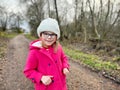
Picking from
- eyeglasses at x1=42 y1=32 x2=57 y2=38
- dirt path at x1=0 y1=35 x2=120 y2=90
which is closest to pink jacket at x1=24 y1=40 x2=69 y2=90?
eyeglasses at x1=42 y1=32 x2=57 y2=38

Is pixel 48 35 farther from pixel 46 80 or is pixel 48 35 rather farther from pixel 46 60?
pixel 46 80

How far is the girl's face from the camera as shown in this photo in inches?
108

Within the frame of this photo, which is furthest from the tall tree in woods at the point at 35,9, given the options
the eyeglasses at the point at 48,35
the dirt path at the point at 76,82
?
the eyeglasses at the point at 48,35

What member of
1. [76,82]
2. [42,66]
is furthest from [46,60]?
[76,82]

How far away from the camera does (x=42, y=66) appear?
2721 millimetres

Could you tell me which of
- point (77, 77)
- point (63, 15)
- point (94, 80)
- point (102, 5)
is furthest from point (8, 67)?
point (63, 15)

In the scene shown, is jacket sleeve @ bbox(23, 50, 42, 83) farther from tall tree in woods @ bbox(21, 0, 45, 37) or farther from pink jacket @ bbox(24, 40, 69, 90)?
tall tree in woods @ bbox(21, 0, 45, 37)

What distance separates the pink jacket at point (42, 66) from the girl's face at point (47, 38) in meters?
0.07

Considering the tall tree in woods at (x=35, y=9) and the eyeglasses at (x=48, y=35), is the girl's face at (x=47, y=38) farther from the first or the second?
the tall tree in woods at (x=35, y=9)

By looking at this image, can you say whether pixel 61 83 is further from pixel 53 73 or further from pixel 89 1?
pixel 89 1

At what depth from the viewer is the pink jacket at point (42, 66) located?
2.68m

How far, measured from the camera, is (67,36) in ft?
103

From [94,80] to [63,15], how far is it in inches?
1172

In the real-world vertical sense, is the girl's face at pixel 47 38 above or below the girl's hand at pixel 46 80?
above
